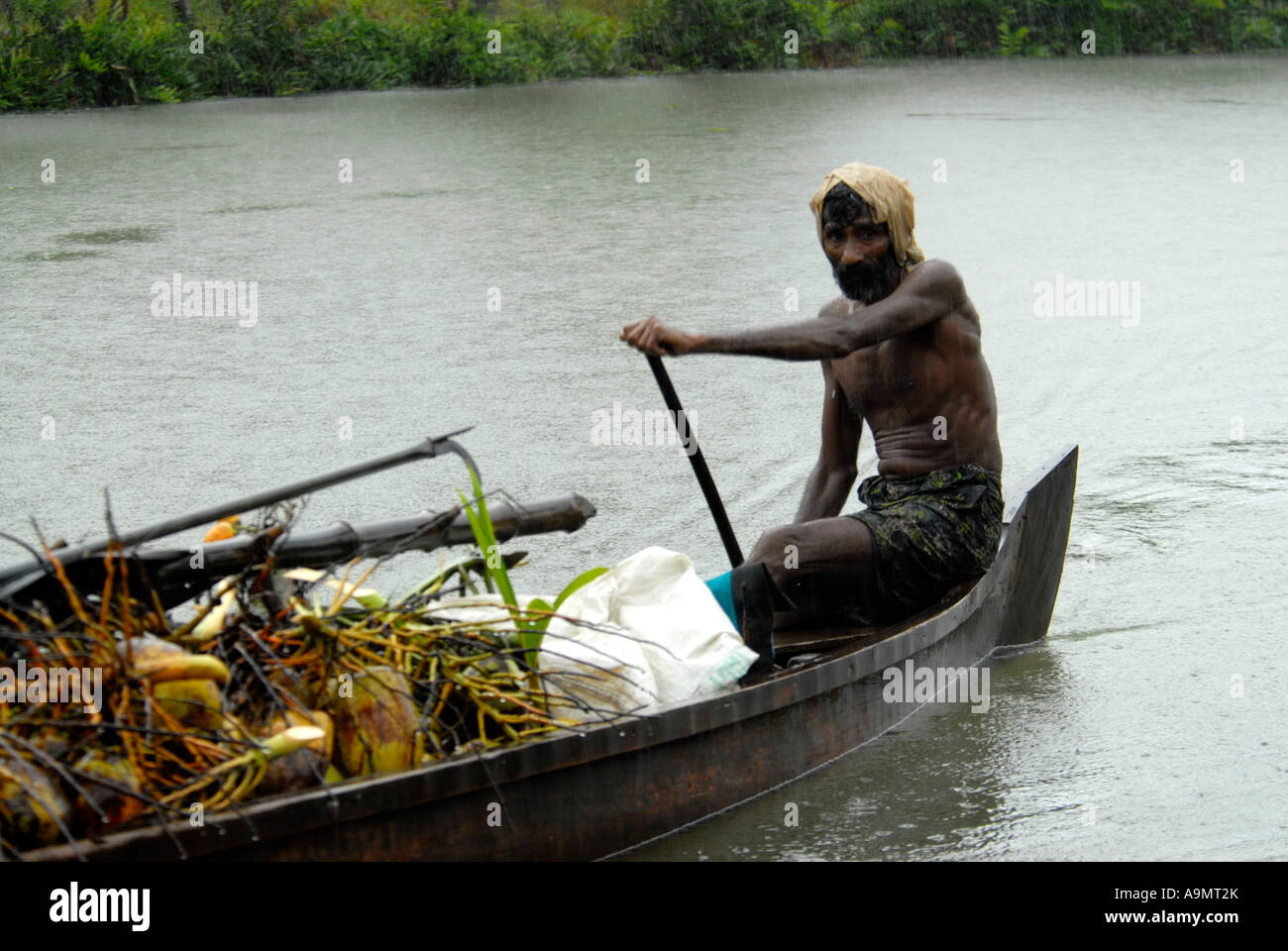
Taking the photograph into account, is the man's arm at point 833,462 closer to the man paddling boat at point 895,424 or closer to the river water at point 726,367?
the man paddling boat at point 895,424

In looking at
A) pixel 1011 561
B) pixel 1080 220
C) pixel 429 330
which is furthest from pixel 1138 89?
pixel 1011 561

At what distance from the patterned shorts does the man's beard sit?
57 cm

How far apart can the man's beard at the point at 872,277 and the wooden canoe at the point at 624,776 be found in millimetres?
964

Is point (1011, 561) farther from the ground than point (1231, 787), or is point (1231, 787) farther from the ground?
point (1011, 561)

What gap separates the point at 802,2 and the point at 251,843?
2663cm

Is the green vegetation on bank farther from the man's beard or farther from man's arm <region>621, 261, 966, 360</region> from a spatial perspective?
man's arm <region>621, 261, 966, 360</region>

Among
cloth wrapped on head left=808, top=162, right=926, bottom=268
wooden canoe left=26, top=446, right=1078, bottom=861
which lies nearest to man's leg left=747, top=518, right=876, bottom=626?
wooden canoe left=26, top=446, right=1078, bottom=861

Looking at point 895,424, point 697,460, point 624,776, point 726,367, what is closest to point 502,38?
point 726,367

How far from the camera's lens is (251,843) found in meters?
3.12

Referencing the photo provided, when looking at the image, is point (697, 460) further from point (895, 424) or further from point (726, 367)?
point (726, 367)

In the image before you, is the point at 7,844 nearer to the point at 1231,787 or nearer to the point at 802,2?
the point at 1231,787

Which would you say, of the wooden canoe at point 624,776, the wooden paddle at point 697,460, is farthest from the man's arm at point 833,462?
the wooden canoe at point 624,776

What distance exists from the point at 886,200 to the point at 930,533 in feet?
3.21
